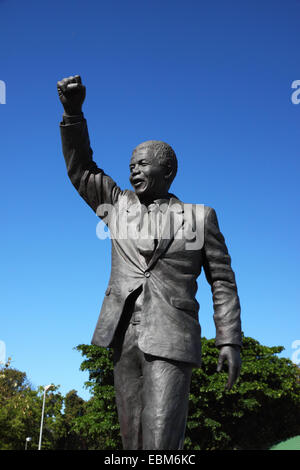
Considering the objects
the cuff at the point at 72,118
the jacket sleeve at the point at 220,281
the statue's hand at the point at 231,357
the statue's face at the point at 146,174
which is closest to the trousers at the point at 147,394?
the statue's hand at the point at 231,357

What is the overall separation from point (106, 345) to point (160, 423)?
0.77m

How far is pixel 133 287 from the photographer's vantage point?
4086mm

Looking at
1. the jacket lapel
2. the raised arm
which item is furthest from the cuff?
the jacket lapel

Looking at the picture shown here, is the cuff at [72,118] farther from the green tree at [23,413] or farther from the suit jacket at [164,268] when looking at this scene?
the green tree at [23,413]

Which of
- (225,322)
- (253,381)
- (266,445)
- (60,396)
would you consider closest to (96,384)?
(253,381)

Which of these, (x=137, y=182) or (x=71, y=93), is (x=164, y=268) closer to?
(x=137, y=182)

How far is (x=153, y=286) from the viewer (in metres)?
4.05

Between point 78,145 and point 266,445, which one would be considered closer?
point 78,145

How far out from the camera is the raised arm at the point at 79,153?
444 centimetres

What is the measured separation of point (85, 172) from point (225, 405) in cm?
2897

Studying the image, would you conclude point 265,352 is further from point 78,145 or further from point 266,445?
point 78,145

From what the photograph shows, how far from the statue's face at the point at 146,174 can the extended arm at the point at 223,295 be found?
1.78 ft
